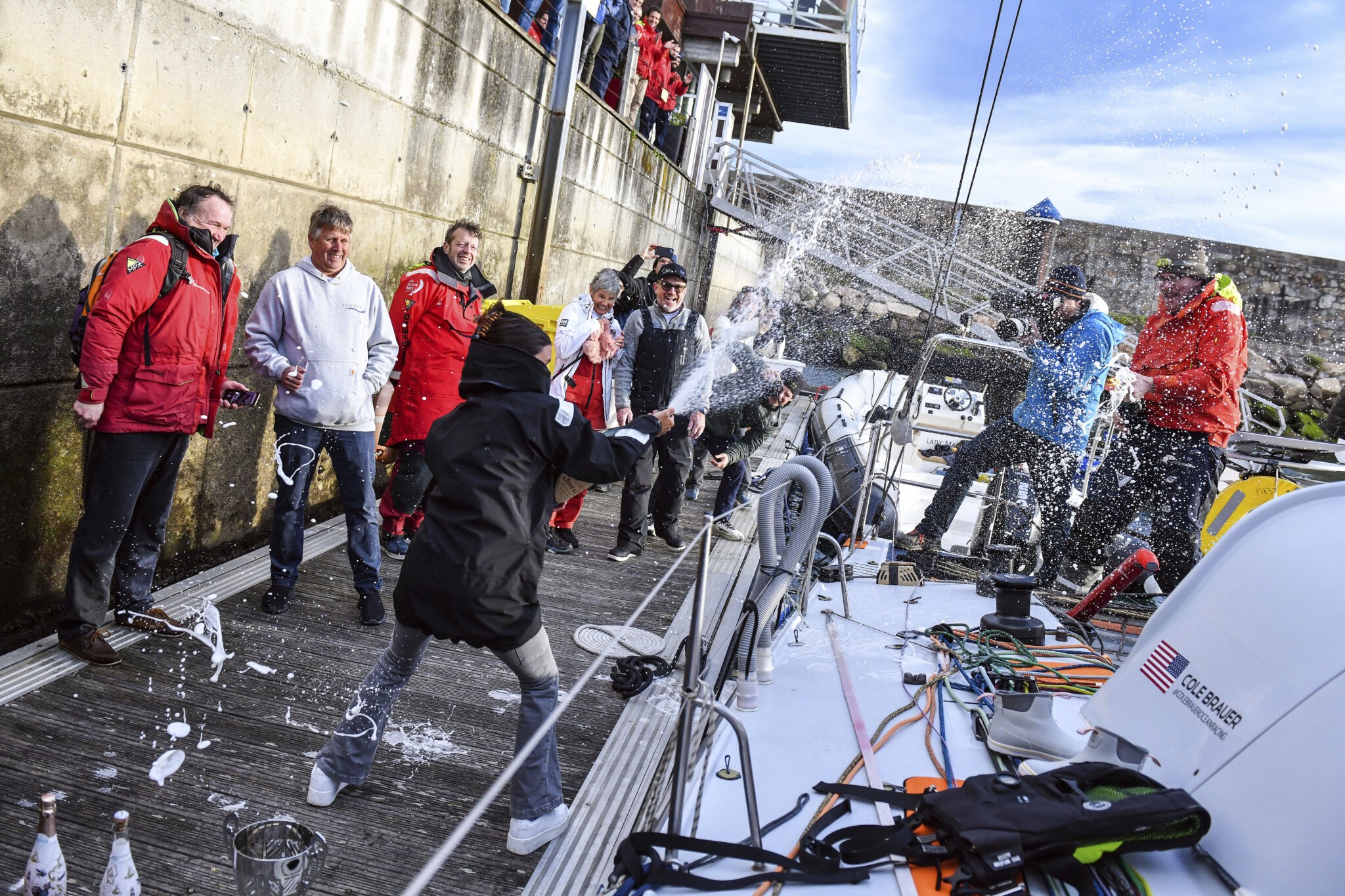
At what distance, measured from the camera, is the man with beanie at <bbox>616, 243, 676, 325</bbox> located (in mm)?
7285

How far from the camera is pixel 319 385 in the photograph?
4.35 m

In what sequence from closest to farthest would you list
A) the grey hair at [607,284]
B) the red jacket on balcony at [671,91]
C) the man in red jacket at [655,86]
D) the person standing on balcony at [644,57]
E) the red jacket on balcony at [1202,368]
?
the red jacket on balcony at [1202,368] < the grey hair at [607,284] < the person standing on balcony at [644,57] < the man in red jacket at [655,86] < the red jacket on balcony at [671,91]

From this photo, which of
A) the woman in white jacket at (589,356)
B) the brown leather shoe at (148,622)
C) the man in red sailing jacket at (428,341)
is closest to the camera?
the brown leather shoe at (148,622)

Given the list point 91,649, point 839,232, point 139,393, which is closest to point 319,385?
point 139,393

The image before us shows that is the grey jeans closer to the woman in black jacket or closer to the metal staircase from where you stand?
the woman in black jacket

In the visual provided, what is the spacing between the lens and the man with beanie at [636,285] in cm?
729

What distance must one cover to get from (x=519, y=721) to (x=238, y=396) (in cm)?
210

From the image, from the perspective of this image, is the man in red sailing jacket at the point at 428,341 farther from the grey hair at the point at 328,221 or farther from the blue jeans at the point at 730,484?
the blue jeans at the point at 730,484

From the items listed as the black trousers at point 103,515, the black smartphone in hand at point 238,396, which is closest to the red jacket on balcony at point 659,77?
the black smartphone in hand at point 238,396

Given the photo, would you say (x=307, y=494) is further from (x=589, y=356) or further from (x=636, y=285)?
(x=636, y=285)

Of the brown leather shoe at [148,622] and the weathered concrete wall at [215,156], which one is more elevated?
the weathered concrete wall at [215,156]

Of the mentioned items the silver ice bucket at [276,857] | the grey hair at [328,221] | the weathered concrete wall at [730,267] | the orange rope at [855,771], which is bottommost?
the silver ice bucket at [276,857]

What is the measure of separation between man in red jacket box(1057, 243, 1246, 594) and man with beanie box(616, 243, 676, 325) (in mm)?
3288

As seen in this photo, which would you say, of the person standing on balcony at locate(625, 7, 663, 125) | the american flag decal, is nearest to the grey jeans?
the american flag decal
